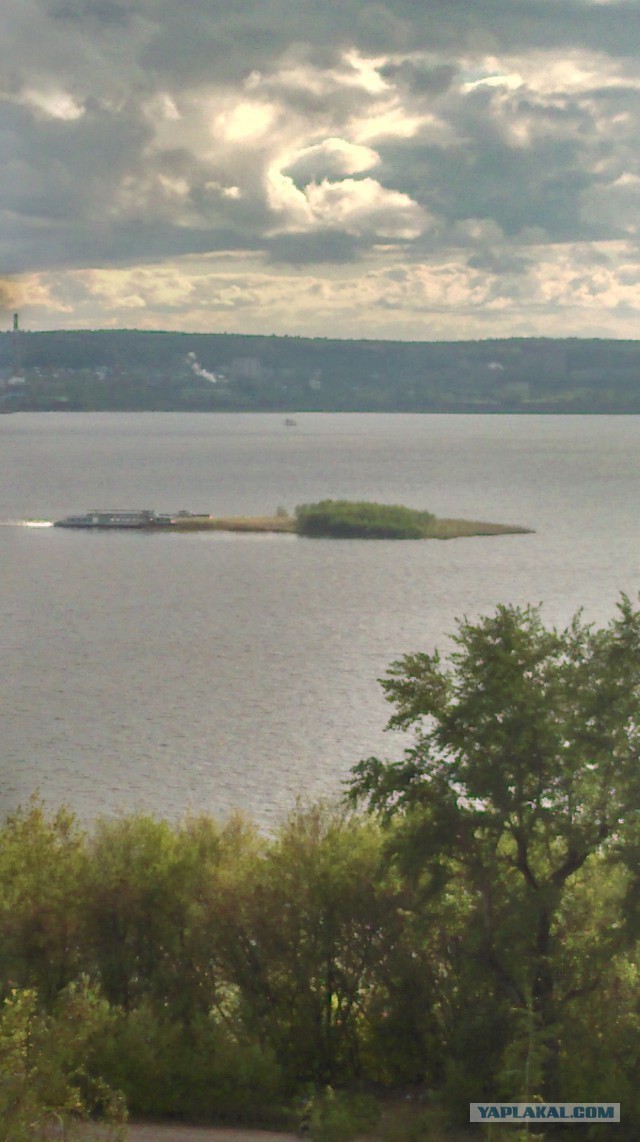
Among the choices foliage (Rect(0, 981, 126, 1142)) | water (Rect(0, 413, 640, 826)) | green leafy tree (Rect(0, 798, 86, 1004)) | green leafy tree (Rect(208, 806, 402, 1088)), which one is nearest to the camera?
foliage (Rect(0, 981, 126, 1142))

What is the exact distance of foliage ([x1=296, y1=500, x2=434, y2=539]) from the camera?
12781cm

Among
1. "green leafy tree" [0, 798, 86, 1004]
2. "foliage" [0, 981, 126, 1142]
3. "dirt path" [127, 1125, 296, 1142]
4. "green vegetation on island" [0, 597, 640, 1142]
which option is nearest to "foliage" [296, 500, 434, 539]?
"green vegetation on island" [0, 597, 640, 1142]

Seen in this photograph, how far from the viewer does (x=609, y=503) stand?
16762 centimetres

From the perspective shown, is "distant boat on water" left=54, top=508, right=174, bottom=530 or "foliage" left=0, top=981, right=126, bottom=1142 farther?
"distant boat on water" left=54, top=508, right=174, bottom=530

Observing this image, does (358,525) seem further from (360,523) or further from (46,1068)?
(46,1068)

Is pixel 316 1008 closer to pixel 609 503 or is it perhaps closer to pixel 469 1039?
pixel 469 1039

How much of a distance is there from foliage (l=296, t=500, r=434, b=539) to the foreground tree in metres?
103

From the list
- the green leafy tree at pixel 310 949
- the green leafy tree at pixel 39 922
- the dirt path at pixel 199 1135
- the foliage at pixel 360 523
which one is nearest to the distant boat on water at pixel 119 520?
the foliage at pixel 360 523

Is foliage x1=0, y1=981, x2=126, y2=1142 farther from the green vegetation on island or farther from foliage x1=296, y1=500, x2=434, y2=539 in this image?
foliage x1=296, y1=500, x2=434, y2=539

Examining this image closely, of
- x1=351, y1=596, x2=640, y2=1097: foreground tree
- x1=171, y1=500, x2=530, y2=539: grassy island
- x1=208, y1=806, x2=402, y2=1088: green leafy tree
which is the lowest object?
x1=208, y1=806, x2=402, y2=1088: green leafy tree

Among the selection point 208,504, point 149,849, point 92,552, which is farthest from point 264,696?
point 208,504

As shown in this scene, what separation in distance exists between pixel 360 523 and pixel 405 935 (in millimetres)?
103542

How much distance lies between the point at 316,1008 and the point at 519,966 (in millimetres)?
4707

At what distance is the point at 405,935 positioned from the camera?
2609 centimetres
